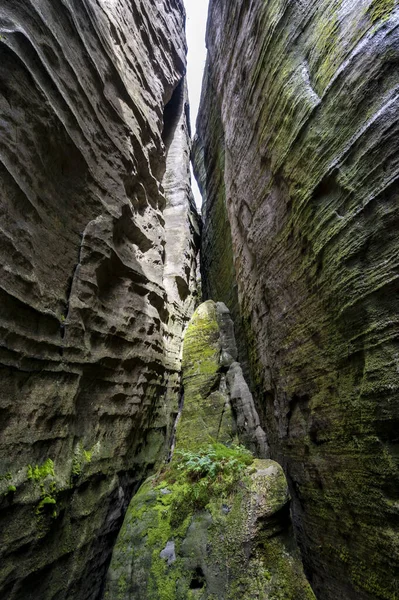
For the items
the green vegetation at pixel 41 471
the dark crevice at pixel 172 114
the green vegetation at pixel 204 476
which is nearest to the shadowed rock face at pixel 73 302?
the green vegetation at pixel 41 471

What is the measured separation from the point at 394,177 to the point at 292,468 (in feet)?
14.7

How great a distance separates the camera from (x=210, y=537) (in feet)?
12.4

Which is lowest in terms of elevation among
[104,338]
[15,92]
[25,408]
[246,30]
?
[25,408]

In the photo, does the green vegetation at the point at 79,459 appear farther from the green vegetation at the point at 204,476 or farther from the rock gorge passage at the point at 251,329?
the green vegetation at the point at 204,476

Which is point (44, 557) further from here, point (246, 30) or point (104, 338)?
point (246, 30)

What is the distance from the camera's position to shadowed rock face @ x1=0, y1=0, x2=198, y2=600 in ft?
11.4

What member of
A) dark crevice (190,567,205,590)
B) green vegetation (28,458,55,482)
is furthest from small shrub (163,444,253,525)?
green vegetation (28,458,55,482)

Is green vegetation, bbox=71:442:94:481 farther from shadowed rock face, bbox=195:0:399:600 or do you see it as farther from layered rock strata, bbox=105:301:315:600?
shadowed rock face, bbox=195:0:399:600

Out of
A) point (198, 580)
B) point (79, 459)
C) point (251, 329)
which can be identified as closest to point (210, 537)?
point (198, 580)

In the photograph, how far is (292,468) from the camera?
5113 mm

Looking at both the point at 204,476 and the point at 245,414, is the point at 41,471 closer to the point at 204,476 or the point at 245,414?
the point at 204,476

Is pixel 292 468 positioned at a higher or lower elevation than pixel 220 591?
higher

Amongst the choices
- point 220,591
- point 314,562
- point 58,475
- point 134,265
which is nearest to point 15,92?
point 134,265

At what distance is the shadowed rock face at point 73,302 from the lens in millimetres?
3486
